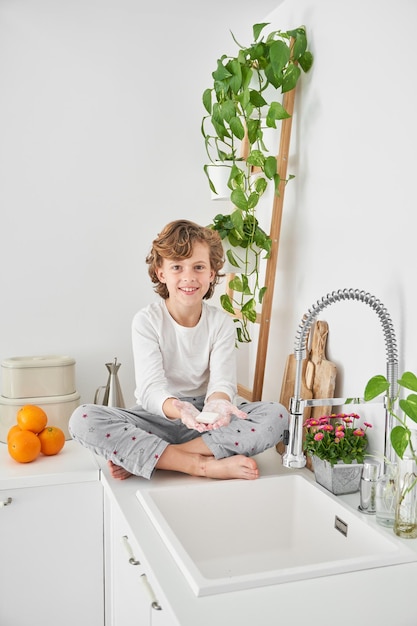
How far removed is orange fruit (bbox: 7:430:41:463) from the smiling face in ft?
1.83

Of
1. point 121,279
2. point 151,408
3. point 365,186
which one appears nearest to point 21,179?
point 121,279

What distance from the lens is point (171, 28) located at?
2.28 meters

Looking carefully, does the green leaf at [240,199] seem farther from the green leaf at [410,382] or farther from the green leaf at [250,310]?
the green leaf at [410,382]

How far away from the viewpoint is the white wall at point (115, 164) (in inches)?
75.1

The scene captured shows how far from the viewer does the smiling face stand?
183 cm

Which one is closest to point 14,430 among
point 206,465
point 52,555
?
point 52,555

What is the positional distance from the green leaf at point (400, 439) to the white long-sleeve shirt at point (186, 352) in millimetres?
618

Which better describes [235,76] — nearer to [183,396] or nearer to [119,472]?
[183,396]

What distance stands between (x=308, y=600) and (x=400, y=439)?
0.39 metres

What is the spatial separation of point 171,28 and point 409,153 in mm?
1215

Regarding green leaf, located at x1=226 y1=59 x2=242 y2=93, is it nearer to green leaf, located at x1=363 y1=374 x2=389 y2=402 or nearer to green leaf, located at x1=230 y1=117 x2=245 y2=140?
green leaf, located at x1=230 y1=117 x2=245 y2=140

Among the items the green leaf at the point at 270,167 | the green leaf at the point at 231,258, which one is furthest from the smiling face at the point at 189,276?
the green leaf at the point at 270,167

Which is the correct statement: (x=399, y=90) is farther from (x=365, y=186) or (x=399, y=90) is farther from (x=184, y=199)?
(x=184, y=199)

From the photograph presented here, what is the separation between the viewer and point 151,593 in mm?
1119
